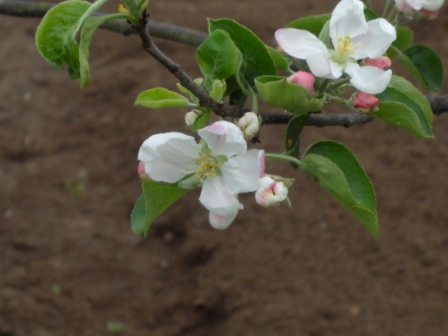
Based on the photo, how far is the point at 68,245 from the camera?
329cm

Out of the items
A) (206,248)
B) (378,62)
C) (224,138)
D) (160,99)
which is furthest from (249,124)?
(206,248)

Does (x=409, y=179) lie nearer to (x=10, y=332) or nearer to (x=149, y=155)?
(x=10, y=332)

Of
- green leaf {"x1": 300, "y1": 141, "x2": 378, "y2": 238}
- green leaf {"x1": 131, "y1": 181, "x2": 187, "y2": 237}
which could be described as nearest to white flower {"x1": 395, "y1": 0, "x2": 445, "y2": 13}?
green leaf {"x1": 300, "y1": 141, "x2": 378, "y2": 238}

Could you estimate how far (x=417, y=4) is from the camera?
1.18 meters

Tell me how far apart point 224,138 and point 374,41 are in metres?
0.33

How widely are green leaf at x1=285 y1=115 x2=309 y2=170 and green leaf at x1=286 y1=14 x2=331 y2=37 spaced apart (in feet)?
0.96

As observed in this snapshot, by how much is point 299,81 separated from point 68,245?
265 centimetres

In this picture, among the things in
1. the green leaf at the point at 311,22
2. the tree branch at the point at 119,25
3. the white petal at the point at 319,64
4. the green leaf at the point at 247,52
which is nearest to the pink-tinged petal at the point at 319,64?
the white petal at the point at 319,64

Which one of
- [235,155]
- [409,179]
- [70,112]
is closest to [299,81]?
[235,155]

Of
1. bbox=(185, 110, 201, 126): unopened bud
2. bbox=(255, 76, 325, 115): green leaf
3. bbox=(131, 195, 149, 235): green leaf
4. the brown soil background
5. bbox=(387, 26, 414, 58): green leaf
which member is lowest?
the brown soil background

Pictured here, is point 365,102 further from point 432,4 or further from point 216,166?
point 432,4

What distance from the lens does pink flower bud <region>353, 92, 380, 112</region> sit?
970mm

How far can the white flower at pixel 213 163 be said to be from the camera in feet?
3.00

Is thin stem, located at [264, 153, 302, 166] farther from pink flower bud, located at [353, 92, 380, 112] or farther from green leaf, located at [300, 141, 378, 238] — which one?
pink flower bud, located at [353, 92, 380, 112]
